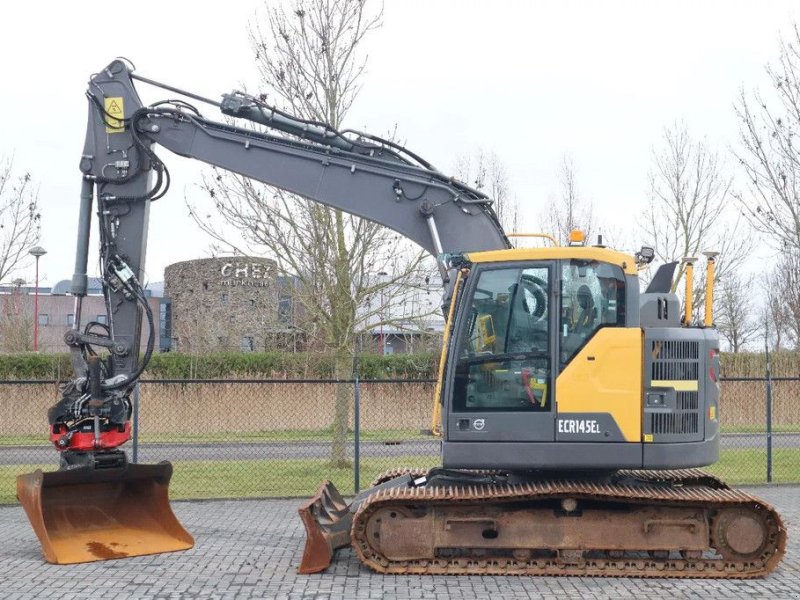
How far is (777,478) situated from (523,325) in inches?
357

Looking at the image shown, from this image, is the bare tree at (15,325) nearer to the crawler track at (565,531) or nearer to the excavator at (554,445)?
the excavator at (554,445)

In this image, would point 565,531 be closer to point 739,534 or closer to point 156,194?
point 739,534

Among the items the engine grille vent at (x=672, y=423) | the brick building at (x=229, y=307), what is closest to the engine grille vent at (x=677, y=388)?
the engine grille vent at (x=672, y=423)

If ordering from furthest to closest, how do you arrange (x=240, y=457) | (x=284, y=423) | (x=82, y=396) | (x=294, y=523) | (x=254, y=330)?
(x=254, y=330)
(x=284, y=423)
(x=240, y=457)
(x=294, y=523)
(x=82, y=396)

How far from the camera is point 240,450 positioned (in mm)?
19891

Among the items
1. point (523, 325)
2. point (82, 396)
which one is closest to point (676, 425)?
point (523, 325)

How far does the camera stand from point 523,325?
29.2 feet

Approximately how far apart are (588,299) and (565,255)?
440 mm

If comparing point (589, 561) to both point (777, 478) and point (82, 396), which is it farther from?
point (777, 478)

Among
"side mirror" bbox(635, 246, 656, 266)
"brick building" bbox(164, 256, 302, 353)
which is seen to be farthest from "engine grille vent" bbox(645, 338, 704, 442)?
"brick building" bbox(164, 256, 302, 353)

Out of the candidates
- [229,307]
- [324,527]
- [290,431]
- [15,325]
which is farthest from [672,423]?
[15,325]

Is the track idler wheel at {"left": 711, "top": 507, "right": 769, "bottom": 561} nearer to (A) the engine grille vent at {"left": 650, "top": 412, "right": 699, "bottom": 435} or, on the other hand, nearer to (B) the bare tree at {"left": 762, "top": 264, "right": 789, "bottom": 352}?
(A) the engine grille vent at {"left": 650, "top": 412, "right": 699, "bottom": 435}

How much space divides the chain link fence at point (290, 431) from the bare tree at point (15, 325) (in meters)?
13.1

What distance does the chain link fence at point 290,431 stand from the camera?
16547 mm
